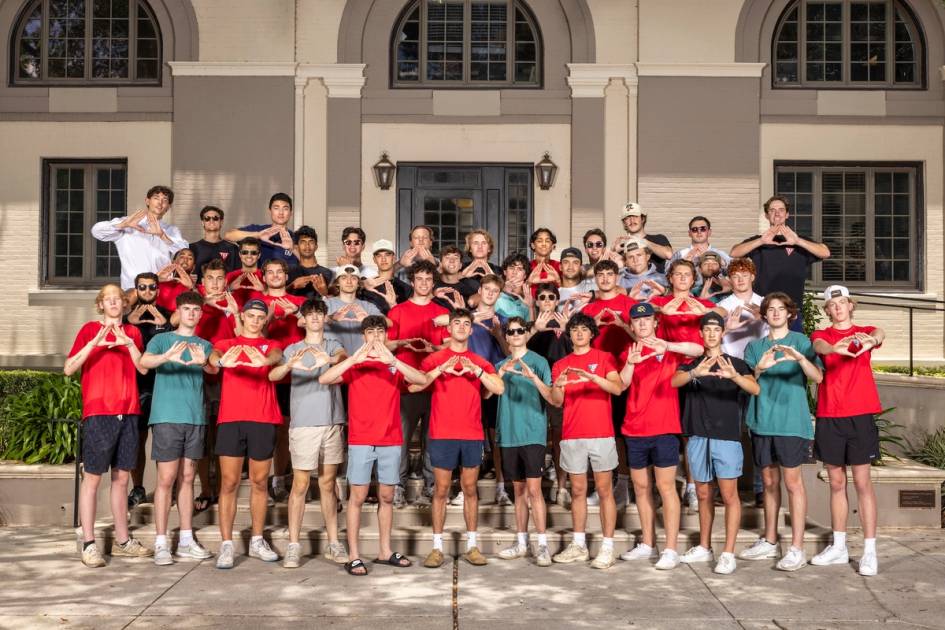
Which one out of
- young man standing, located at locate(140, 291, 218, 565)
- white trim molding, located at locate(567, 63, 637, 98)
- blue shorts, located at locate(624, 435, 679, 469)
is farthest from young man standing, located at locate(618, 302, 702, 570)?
white trim molding, located at locate(567, 63, 637, 98)

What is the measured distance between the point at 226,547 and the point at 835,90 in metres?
10.9

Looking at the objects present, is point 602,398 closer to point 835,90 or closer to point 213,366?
point 213,366

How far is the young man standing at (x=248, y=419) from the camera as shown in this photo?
25.7 ft

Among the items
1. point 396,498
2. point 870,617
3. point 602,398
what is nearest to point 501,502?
point 396,498

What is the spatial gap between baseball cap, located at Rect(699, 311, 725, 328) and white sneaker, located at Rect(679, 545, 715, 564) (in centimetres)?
170

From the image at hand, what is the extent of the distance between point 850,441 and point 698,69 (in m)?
7.77

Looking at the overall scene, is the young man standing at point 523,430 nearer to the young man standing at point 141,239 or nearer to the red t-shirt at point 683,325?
the red t-shirt at point 683,325

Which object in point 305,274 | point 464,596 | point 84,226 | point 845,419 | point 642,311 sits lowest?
point 464,596

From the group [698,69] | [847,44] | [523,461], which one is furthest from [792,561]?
[847,44]

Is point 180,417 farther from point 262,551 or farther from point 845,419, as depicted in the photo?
point 845,419

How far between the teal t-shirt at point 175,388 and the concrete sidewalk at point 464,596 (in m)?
1.09

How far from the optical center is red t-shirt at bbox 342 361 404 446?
776 cm

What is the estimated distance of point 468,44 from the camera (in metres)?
14.8

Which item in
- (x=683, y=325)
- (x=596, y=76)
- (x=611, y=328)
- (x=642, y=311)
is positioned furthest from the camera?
→ (x=596, y=76)
